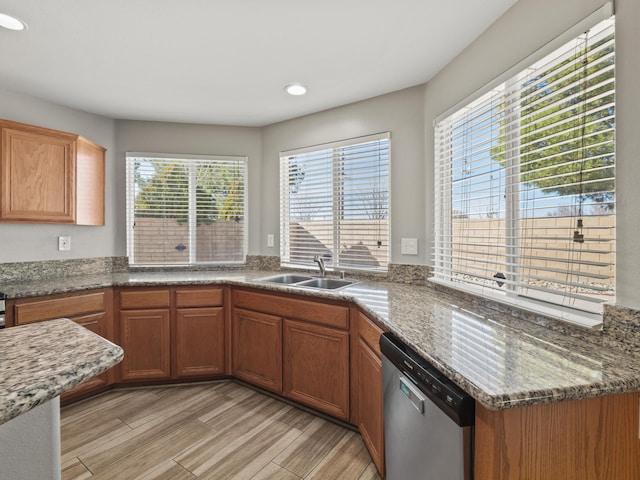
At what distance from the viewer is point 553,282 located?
1.45 metres

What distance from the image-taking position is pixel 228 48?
79.2 inches

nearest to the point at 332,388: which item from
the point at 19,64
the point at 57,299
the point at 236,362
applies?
the point at 236,362

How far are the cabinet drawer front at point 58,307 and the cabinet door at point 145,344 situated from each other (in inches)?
8.6

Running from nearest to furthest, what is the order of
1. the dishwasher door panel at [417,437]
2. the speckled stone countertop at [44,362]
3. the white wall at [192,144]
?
the speckled stone countertop at [44,362]
the dishwasher door panel at [417,437]
the white wall at [192,144]

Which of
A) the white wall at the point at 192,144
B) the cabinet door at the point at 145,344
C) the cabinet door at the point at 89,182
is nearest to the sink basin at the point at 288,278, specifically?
the white wall at the point at 192,144

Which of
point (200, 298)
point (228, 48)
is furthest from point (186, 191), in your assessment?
point (228, 48)

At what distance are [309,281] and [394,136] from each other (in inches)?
54.4

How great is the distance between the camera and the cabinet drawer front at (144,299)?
8.73 ft

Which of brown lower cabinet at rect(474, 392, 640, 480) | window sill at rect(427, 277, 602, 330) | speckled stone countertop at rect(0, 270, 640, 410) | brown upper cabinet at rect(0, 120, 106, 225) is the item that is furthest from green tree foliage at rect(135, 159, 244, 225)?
brown lower cabinet at rect(474, 392, 640, 480)

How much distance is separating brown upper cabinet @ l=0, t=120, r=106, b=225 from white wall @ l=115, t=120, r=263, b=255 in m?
0.34

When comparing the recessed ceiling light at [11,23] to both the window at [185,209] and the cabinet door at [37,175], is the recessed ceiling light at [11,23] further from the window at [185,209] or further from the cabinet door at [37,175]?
the window at [185,209]

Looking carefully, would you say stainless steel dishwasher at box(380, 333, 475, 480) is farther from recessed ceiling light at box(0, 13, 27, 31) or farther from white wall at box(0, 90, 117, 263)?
white wall at box(0, 90, 117, 263)

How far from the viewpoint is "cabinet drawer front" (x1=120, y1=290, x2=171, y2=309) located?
2.66m

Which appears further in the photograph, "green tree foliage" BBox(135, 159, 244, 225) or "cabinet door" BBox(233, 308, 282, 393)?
"green tree foliage" BBox(135, 159, 244, 225)
